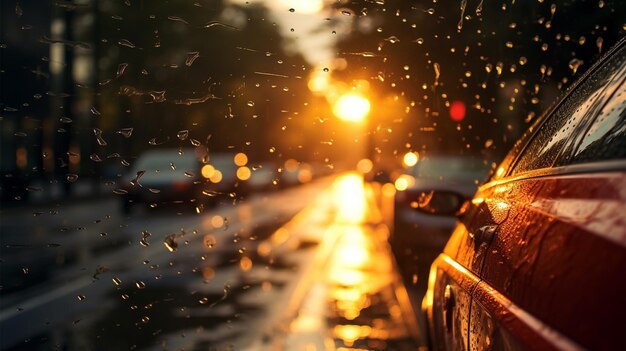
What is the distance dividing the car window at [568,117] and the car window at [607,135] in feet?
0.30

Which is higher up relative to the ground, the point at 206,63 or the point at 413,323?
the point at 206,63

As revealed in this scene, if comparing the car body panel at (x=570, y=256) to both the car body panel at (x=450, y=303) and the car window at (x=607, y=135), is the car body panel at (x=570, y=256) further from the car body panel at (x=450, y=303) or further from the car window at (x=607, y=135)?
the car body panel at (x=450, y=303)

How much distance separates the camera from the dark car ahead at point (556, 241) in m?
1.56

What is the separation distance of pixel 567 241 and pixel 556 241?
8 cm

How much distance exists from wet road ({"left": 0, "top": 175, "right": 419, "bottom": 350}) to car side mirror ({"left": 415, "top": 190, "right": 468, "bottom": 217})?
236 cm

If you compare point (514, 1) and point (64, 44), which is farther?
point (514, 1)

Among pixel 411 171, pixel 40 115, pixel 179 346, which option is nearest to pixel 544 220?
pixel 179 346

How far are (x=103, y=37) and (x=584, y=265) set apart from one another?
510 centimetres

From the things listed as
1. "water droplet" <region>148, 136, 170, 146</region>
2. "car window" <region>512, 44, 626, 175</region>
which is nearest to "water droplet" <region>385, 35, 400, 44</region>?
"water droplet" <region>148, 136, 170, 146</region>

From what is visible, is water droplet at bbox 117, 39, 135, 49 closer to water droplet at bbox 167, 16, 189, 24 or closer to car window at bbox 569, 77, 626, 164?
water droplet at bbox 167, 16, 189, 24

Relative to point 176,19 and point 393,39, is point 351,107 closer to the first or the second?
point 393,39

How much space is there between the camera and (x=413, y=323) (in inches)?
303

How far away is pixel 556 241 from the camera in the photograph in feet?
6.19

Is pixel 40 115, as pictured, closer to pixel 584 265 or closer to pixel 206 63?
pixel 206 63
